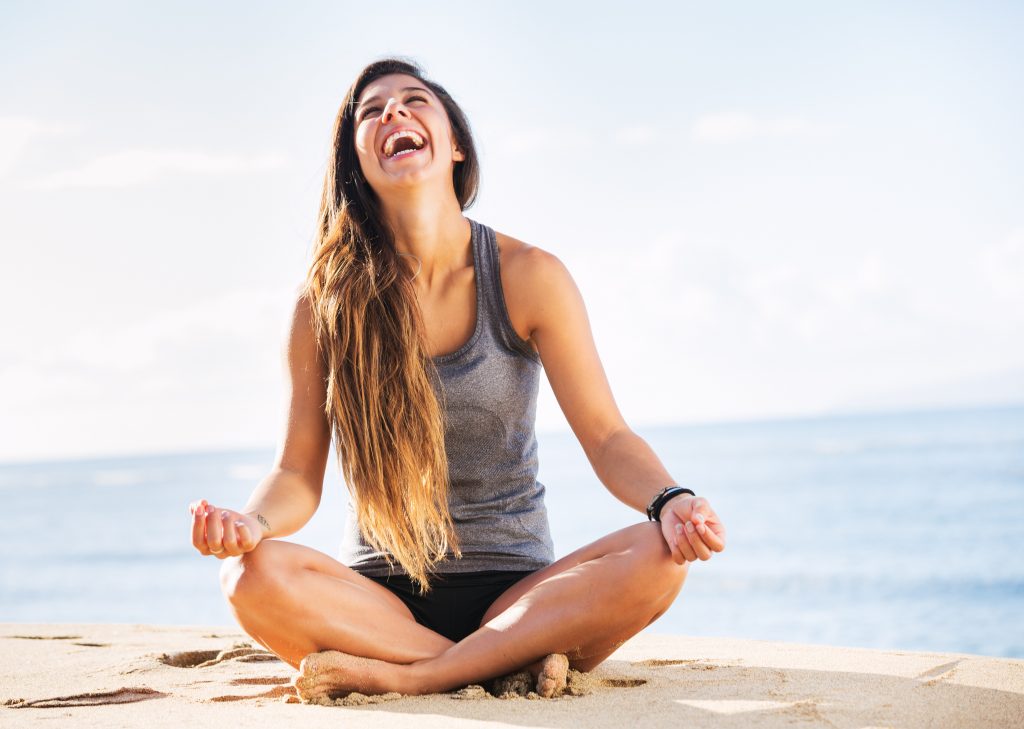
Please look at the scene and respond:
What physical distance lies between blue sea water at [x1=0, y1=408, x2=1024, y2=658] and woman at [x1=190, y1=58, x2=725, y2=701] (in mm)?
5870

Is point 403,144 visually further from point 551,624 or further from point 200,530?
point 551,624

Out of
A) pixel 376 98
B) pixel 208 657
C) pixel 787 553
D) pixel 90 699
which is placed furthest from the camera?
pixel 787 553

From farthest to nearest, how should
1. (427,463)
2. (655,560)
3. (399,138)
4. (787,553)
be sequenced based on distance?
(787,553), (399,138), (427,463), (655,560)

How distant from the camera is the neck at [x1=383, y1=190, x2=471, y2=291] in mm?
3252

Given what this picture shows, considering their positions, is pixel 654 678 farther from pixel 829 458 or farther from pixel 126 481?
pixel 126 481

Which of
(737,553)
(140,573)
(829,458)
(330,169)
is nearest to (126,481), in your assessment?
(829,458)

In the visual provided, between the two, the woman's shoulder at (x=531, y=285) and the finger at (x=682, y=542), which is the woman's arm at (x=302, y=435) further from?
the finger at (x=682, y=542)

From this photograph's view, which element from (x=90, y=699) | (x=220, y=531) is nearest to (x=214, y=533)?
(x=220, y=531)

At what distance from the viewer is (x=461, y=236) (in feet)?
10.8

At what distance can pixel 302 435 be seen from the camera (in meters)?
3.04

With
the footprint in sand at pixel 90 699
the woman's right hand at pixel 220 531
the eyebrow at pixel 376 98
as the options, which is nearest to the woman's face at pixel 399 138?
the eyebrow at pixel 376 98

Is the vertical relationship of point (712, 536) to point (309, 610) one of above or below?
above

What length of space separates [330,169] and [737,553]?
14415 millimetres

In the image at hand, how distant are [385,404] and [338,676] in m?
0.77
